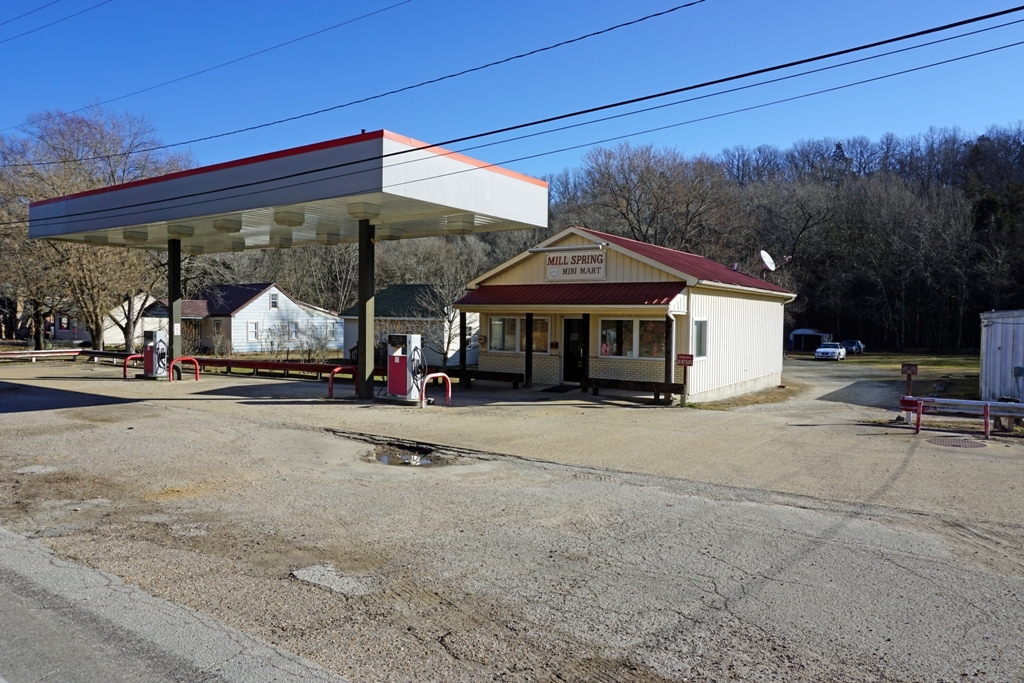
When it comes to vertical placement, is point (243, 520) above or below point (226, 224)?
below

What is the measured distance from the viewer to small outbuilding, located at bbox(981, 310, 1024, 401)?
1873 cm

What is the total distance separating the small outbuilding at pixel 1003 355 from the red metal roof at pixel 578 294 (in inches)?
326

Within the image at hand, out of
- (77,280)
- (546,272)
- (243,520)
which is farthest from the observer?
(77,280)

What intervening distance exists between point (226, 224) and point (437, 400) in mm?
7626

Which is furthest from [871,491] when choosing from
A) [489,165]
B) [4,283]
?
[4,283]

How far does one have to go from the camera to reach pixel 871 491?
9.45 meters

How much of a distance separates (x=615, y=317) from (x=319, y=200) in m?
9.10

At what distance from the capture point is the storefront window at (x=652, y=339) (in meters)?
20.7

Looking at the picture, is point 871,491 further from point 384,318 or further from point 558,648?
point 384,318

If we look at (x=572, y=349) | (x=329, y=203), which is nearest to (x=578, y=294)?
(x=572, y=349)

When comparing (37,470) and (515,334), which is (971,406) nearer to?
(515,334)

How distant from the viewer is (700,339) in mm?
20938

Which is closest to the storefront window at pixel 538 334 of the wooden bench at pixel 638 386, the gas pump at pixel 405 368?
the wooden bench at pixel 638 386

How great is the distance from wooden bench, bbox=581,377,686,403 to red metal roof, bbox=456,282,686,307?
217 cm
